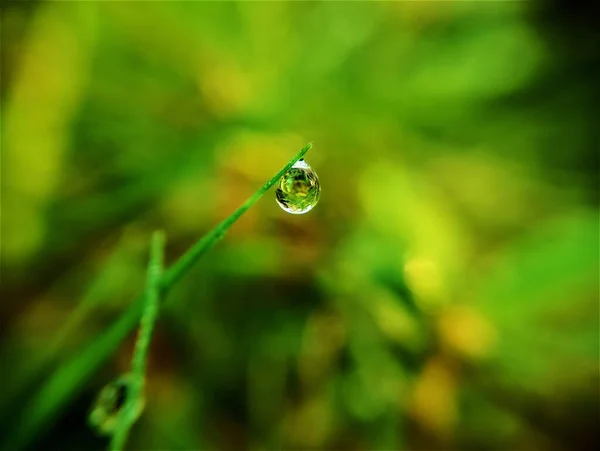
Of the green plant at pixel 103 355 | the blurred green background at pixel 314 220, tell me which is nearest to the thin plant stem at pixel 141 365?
the green plant at pixel 103 355

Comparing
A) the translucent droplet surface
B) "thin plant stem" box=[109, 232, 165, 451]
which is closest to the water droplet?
"thin plant stem" box=[109, 232, 165, 451]

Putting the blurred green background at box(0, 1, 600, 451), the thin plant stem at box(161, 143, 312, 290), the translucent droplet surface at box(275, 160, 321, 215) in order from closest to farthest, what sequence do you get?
the thin plant stem at box(161, 143, 312, 290) → the translucent droplet surface at box(275, 160, 321, 215) → the blurred green background at box(0, 1, 600, 451)

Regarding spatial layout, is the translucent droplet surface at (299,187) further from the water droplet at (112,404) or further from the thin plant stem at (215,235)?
the water droplet at (112,404)

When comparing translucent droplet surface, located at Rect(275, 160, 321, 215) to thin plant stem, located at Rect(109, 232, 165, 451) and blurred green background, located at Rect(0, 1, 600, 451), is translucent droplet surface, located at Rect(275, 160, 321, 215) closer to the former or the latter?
thin plant stem, located at Rect(109, 232, 165, 451)

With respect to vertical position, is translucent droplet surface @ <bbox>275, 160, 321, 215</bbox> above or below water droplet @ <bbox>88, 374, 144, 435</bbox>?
above

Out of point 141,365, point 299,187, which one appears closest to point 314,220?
point 299,187

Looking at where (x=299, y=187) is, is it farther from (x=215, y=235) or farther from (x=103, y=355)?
(x=103, y=355)

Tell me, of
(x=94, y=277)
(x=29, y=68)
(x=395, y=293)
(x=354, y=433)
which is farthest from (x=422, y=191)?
(x=29, y=68)
